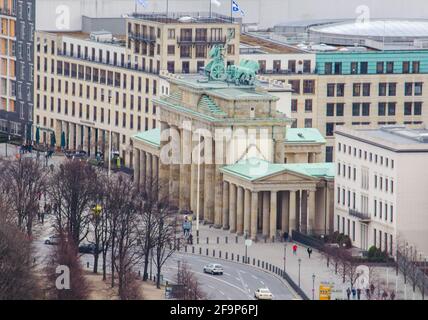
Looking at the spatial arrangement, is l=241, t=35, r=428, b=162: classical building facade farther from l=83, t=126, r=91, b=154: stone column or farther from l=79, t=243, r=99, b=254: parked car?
l=79, t=243, r=99, b=254: parked car

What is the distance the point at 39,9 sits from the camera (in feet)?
648

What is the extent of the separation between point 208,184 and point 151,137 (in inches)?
597

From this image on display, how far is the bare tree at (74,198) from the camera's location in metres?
125

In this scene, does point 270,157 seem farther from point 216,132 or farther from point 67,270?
point 67,270

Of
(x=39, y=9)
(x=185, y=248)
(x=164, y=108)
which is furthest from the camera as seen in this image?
(x=39, y=9)

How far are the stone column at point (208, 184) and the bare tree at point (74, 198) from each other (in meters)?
9.03

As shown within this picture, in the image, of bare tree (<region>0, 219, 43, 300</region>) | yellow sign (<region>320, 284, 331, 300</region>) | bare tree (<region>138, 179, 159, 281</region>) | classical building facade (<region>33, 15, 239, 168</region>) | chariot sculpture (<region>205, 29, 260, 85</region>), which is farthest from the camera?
classical building facade (<region>33, 15, 239, 168</region>)

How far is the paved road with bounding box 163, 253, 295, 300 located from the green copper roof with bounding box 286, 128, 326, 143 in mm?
24020

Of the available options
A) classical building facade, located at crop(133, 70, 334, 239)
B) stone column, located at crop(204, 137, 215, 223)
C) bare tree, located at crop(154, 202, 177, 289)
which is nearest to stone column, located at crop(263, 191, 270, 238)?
classical building facade, located at crop(133, 70, 334, 239)

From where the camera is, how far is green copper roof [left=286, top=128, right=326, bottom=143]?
148375 mm

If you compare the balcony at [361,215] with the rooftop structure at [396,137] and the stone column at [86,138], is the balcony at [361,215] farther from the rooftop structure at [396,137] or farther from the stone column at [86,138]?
the stone column at [86,138]

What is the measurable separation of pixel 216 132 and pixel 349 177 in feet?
42.2
